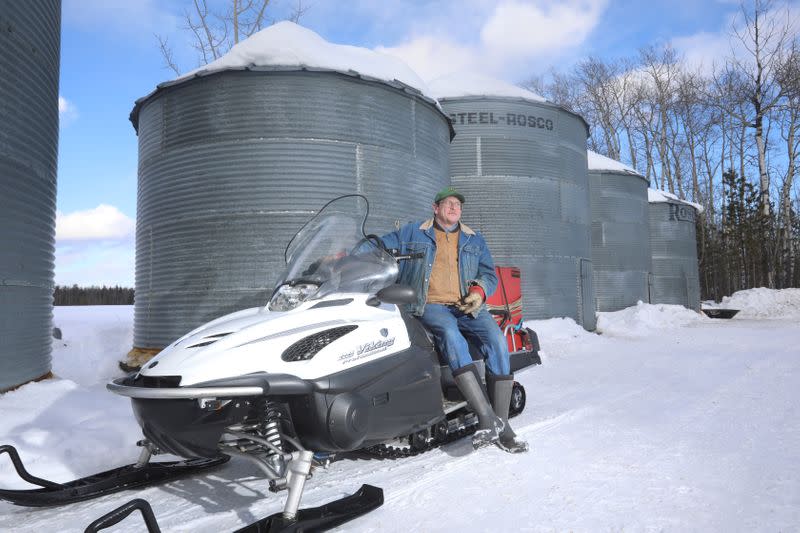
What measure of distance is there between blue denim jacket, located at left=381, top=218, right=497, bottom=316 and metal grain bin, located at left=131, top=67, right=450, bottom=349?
11.1 ft

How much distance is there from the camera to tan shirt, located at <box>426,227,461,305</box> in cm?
397

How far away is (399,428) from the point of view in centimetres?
304

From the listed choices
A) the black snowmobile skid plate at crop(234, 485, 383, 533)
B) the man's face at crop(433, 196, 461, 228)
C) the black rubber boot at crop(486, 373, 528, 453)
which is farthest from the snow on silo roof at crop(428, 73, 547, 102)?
the black snowmobile skid plate at crop(234, 485, 383, 533)

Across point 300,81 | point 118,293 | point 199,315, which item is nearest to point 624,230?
point 300,81

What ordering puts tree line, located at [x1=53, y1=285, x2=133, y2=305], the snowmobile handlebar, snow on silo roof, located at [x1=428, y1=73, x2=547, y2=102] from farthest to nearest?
1. tree line, located at [x1=53, y1=285, x2=133, y2=305]
2. snow on silo roof, located at [x1=428, y1=73, x2=547, y2=102]
3. the snowmobile handlebar

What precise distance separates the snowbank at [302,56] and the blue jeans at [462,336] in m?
4.72

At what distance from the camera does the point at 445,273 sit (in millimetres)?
4020

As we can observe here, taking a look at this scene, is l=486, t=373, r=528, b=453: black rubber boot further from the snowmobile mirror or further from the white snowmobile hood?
the snowmobile mirror

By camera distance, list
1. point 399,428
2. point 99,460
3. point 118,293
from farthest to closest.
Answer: point 118,293, point 99,460, point 399,428

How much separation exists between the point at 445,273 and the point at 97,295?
29.3 meters

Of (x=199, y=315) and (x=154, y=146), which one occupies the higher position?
(x=154, y=146)

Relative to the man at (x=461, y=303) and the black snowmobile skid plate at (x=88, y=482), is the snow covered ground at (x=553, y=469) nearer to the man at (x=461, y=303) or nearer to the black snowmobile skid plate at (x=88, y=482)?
the black snowmobile skid plate at (x=88, y=482)

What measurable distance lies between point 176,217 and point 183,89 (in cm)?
177

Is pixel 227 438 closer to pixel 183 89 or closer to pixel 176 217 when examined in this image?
pixel 176 217
